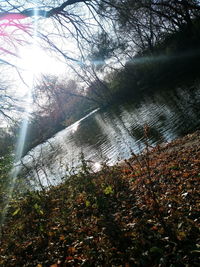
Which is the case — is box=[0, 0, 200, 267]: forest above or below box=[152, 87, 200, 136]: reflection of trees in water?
above

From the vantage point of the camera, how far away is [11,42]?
4617 mm

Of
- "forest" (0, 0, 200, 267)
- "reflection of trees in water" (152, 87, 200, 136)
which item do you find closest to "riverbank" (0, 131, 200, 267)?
"forest" (0, 0, 200, 267)

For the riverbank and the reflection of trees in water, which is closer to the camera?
the riverbank

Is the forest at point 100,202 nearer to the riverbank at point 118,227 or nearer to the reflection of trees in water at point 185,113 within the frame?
the riverbank at point 118,227

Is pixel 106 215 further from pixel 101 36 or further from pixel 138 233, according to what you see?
pixel 101 36

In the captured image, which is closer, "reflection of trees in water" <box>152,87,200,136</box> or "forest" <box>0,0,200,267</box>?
"forest" <box>0,0,200,267</box>

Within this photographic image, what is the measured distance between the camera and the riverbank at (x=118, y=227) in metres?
3.29

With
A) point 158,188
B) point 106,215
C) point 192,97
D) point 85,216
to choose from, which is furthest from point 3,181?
point 192,97

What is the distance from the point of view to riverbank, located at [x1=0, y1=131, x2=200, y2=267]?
10.8ft

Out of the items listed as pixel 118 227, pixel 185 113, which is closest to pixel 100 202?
pixel 118 227

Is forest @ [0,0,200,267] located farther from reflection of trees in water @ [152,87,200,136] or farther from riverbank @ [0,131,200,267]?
reflection of trees in water @ [152,87,200,136]

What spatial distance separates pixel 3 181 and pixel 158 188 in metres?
5.44

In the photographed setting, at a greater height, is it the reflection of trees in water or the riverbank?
the riverbank

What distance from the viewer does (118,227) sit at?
13.6ft
